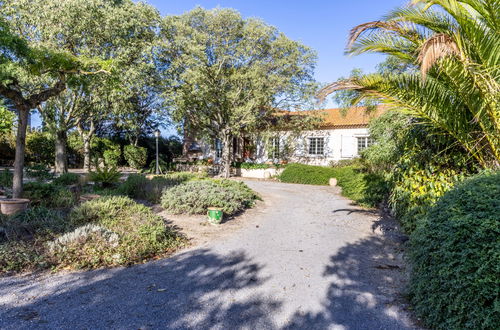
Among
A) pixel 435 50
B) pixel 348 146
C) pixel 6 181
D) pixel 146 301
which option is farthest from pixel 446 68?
pixel 348 146

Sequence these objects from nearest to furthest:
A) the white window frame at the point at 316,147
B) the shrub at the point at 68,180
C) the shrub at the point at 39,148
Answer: the shrub at the point at 68,180 → the shrub at the point at 39,148 → the white window frame at the point at 316,147

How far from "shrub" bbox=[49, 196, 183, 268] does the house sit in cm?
1311

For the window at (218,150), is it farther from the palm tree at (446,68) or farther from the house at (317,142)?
the palm tree at (446,68)

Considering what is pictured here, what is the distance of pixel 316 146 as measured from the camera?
67.8 ft

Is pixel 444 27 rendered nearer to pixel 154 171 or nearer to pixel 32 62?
pixel 32 62

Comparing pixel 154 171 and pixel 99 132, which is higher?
pixel 99 132

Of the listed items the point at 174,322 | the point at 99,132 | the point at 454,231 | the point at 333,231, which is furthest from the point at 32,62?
the point at 99,132

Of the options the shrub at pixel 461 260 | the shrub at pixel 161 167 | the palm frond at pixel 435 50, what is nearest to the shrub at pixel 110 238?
the shrub at pixel 461 260

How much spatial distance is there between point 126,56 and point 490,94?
45.8 feet

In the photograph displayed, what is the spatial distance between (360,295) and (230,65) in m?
15.7

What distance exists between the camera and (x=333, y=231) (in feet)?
19.9

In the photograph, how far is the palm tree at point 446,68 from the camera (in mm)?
3424

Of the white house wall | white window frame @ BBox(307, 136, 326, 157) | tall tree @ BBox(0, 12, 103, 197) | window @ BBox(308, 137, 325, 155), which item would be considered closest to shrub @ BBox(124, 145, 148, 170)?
the white house wall

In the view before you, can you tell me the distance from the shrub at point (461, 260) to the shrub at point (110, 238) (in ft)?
11.7
